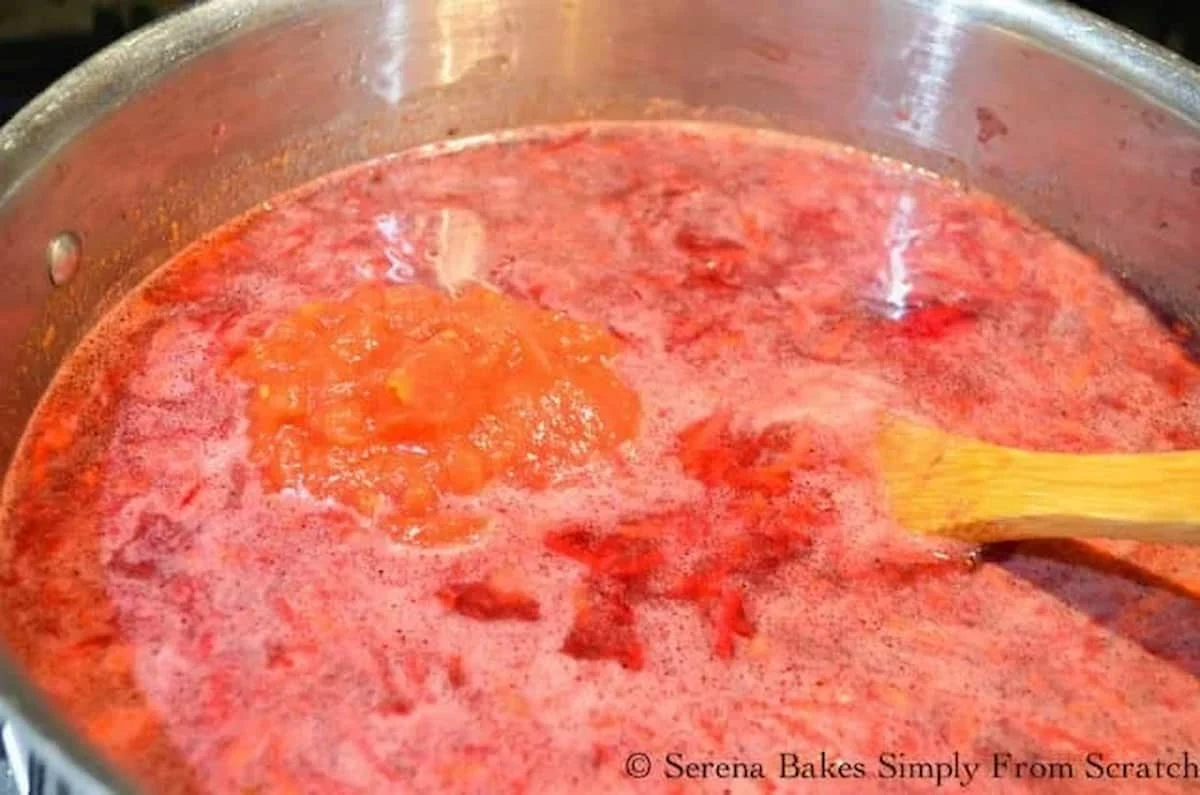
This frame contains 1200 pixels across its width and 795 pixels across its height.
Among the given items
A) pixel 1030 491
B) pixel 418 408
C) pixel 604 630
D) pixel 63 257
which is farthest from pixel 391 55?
pixel 1030 491

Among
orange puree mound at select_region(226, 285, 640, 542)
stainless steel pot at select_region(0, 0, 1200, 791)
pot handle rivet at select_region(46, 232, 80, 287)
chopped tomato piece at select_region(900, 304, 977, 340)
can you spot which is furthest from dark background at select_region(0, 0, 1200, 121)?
chopped tomato piece at select_region(900, 304, 977, 340)

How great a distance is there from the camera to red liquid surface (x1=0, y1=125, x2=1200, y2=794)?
4.51ft

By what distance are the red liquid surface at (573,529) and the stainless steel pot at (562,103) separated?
99mm

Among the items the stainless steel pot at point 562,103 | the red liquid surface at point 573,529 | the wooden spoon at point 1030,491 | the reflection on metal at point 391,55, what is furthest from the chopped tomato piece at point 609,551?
the reflection on metal at point 391,55

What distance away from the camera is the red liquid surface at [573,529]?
54.1 inches

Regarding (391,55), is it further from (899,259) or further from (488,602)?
(488,602)

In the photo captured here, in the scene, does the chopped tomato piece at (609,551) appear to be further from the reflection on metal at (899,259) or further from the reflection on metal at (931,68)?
the reflection on metal at (931,68)

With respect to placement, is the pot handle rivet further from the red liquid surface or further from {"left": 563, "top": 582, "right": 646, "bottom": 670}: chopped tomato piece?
{"left": 563, "top": 582, "right": 646, "bottom": 670}: chopped tomato piece

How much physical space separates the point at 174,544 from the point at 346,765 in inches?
13.8

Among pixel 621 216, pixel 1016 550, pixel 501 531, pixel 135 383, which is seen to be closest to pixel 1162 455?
pixel 1016 550

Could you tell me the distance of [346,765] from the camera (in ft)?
4.34

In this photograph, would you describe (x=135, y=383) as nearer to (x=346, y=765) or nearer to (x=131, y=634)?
(x=131, y=634)

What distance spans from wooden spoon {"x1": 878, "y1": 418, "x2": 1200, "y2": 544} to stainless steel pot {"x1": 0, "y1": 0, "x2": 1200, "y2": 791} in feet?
1.99

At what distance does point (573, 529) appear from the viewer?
1.54 m
